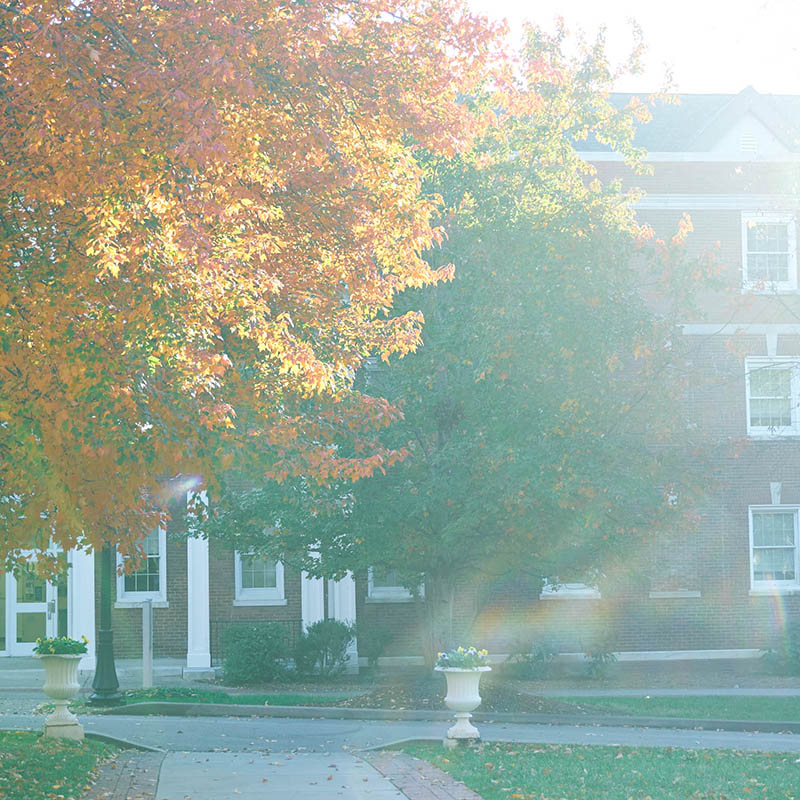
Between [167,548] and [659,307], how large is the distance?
11590mm

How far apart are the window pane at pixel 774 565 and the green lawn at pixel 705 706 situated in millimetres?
5949

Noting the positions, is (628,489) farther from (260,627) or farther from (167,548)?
(167,548)

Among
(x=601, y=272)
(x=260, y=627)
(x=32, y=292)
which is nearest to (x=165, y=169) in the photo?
(x=32, y=292)

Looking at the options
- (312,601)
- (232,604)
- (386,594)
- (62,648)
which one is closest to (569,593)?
(386,594)

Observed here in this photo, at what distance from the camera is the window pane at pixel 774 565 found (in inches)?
1034

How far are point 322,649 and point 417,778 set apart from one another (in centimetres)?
1231

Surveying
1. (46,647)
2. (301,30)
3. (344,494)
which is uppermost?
(301,30)

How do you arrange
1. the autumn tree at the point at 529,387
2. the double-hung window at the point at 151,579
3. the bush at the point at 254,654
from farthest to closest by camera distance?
the double-hung window at the point at 151,579 → the bush at the point at 254,654 → the autumn tree at the point at 529,387

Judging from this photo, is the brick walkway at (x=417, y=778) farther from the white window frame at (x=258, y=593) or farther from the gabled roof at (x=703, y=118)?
the gabled roof at (x=703, y=118)

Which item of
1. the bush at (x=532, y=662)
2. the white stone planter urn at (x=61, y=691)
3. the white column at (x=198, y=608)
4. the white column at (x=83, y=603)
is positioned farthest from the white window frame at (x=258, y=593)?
the white stone planter urn at (x=61, y=691)

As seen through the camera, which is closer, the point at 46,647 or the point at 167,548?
the point at 46,647

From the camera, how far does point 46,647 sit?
47.0 ft

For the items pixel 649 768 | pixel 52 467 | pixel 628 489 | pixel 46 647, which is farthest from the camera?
pixel 628 489

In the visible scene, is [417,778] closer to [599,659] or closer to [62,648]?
[62,648]
